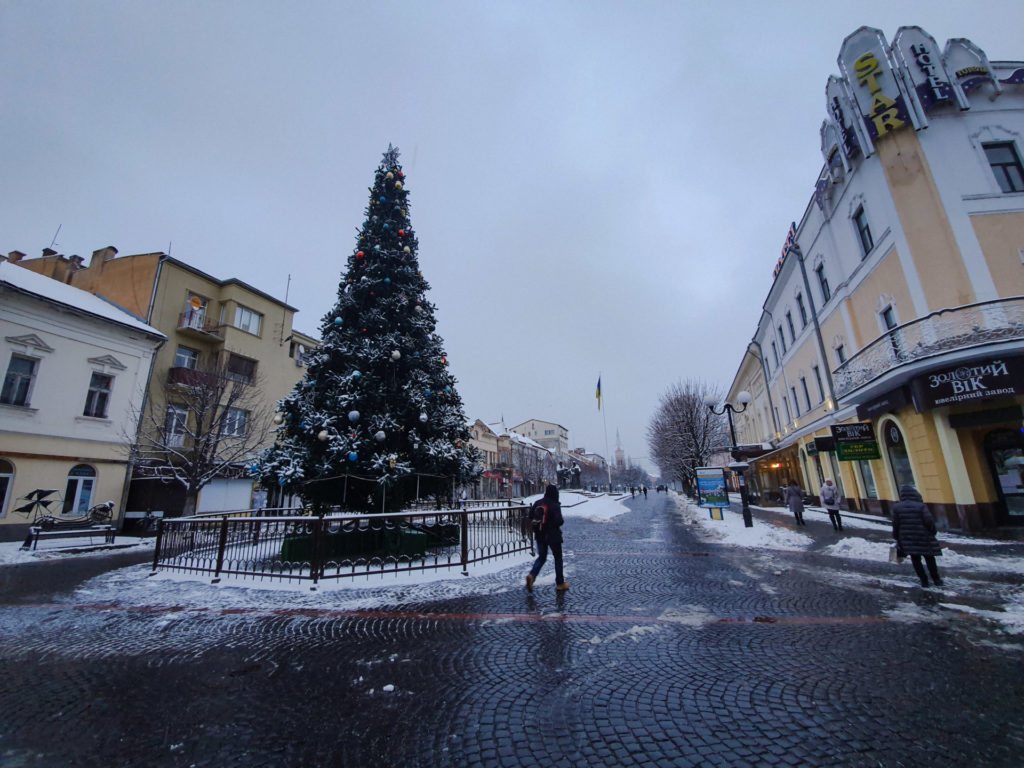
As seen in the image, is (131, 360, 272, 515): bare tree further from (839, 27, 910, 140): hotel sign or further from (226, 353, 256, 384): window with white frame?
(839, 27, 910, 140): hotel sign

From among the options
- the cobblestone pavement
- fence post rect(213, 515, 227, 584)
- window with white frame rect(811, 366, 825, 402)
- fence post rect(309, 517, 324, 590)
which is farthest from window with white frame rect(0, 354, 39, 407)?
window with white frame rect(811, 366, 825, 402)

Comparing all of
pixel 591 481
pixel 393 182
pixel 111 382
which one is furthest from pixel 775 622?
pixel 591 481

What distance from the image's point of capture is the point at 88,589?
26.1 ft

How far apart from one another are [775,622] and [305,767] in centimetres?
541

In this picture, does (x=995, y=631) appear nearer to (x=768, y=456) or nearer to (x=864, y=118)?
(x=864, y=118)

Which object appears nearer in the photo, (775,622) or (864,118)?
(775,622)

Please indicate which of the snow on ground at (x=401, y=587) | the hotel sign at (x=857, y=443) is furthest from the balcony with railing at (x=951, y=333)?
the snow on ground at (x=401, y=587)

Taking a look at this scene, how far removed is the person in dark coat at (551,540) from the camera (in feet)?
23.5

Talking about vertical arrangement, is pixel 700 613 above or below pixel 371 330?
below

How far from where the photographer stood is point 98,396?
59.3 ft

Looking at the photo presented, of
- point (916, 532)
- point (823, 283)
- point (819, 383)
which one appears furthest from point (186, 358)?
point (819, 383)

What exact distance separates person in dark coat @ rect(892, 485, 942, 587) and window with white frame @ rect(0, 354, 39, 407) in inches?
1030

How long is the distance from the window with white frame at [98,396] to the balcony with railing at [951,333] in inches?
1150

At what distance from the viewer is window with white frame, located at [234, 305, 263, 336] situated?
24750mm
